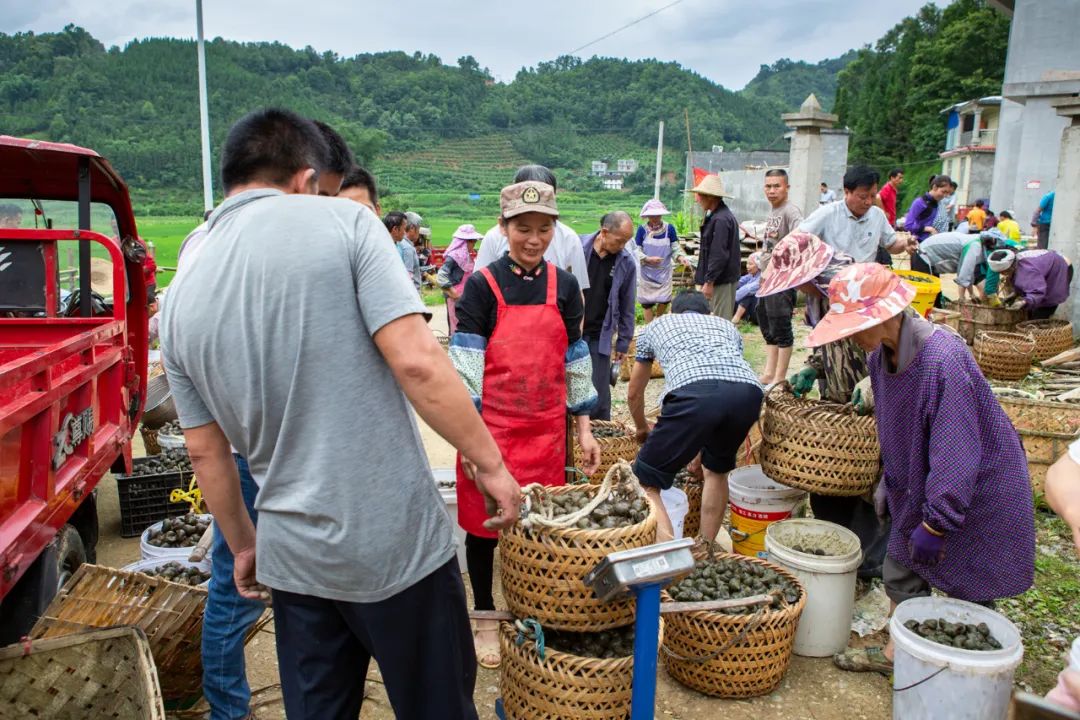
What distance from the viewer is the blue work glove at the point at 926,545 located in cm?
300

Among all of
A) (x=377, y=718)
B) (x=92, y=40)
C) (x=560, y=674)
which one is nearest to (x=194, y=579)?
(x=377, y=718)

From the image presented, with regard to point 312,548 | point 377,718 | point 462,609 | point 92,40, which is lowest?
point 377,718

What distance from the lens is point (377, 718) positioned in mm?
3117

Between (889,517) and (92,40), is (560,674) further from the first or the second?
(92,40)

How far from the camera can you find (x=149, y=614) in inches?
113

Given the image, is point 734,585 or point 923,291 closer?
point 734,585

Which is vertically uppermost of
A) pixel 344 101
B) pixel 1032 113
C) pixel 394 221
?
pixel 344 101

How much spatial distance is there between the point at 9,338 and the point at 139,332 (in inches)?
42.1

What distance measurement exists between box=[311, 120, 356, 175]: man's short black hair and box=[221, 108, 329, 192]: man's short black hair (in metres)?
0.73

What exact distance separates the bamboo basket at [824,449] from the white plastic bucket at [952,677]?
872 mm

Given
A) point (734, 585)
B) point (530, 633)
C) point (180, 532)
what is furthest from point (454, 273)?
point (530, 633)

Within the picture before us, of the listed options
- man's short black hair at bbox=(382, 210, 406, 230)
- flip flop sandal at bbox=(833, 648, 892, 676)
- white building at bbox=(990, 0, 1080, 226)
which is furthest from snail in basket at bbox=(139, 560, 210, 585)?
white building at bbox=(990, 0, 1080, 226)

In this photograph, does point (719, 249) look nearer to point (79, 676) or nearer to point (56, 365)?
point (56, 365)

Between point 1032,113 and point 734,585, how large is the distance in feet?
75.3
